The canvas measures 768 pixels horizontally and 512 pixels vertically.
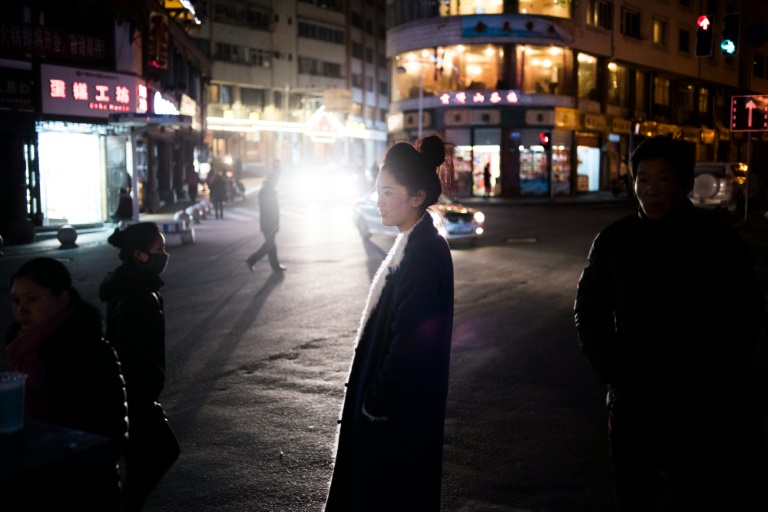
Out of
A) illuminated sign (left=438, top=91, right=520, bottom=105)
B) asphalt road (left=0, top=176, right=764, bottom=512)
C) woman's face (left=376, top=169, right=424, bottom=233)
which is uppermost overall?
illuminated sign (left=438, top=91, right=520, bottom=105)

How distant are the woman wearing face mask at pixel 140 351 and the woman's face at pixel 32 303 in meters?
0.85

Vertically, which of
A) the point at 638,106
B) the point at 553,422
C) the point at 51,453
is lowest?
the point at 553,422

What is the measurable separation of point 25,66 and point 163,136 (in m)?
11.9

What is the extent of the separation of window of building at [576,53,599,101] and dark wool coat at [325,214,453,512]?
46.5 meters

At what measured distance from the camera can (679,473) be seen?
307 centimetres

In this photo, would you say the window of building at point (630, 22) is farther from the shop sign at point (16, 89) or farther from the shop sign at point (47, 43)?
the shop sign at point (16, 89)

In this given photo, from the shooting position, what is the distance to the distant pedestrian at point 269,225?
45.9ft

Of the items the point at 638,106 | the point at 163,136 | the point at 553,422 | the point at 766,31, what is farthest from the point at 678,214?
the point at 638,106

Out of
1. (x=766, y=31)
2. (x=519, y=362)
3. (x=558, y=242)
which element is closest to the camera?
(x=519, y=362)

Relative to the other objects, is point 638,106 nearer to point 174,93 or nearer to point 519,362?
point 174,93

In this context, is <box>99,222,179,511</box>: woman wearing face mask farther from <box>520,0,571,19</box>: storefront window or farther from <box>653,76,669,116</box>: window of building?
<box>653,76,669,116</box>: window of building

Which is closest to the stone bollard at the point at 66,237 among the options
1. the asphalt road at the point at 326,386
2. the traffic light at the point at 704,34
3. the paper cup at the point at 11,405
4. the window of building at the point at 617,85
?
the asphalt road at the point at 326,386

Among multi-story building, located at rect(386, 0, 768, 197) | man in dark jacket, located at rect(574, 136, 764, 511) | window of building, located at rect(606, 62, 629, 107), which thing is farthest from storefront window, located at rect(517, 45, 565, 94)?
man in dark jacket, located at rect(574, 136, 764, 511)

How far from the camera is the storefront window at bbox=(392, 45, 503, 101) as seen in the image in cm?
4499
